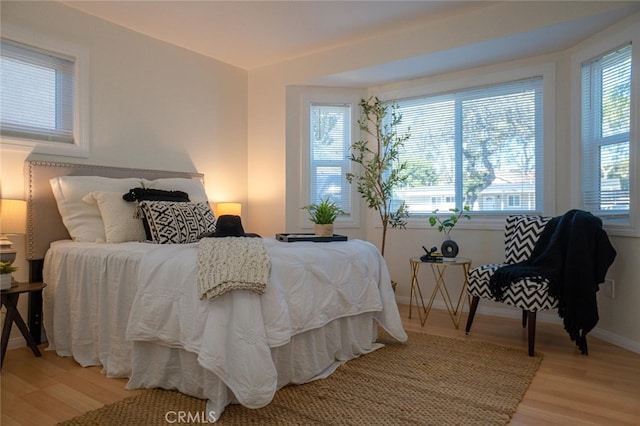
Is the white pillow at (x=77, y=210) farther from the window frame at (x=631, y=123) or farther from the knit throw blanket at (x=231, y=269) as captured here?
the window frame at (x=631, y=123)

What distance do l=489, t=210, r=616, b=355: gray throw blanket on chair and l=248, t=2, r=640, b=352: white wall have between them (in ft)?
1.21

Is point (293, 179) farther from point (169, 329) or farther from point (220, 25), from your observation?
point (169, 329)

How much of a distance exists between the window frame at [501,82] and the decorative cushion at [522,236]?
0.37m

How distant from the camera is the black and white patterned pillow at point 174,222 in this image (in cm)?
287

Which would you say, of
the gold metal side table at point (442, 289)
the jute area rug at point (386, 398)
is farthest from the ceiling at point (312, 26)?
the jute area rug at point (386, 398)

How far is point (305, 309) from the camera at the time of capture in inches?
86.8

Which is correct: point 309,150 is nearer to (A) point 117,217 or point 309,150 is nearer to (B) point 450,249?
(B) point 450,249

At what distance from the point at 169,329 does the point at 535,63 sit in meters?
3.58

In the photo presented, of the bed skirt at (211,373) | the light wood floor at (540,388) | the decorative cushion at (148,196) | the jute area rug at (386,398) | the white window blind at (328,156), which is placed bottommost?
the light wood floor at (540,388)

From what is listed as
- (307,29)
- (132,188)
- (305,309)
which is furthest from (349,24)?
(305,309)

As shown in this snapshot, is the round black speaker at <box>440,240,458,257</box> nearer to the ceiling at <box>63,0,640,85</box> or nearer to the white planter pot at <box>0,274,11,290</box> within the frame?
the ceiling at <box>63,0,640,85</box>

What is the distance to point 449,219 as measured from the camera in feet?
13.5

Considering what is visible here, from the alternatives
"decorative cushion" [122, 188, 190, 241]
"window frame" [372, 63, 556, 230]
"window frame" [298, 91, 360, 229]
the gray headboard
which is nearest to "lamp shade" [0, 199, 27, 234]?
the gray headboard

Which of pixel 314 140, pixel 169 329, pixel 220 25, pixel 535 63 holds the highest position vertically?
pixel 220 25
